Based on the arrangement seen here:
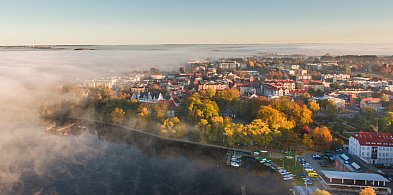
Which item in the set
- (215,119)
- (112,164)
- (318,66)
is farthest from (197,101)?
(318,66)

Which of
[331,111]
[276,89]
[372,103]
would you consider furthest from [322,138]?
[276,89]

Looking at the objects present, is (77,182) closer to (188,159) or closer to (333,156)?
(188,159)

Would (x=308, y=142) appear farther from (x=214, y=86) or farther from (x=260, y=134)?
(x=214, y=86)

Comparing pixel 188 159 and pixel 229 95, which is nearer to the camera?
pixel 188 159

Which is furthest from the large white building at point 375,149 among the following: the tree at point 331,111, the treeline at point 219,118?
the tree at point 331,111

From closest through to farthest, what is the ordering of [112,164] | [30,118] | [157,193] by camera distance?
[157,193] → [112,164] → [30,118]

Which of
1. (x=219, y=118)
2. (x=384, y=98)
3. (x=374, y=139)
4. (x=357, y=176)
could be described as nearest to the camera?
(x=357, y=176)

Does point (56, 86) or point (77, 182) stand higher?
point (56, 86)

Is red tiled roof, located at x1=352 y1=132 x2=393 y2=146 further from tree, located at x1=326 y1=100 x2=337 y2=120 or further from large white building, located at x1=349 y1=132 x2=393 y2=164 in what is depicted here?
tree, located at x1=326 y1=100 x2=337 y2=120
